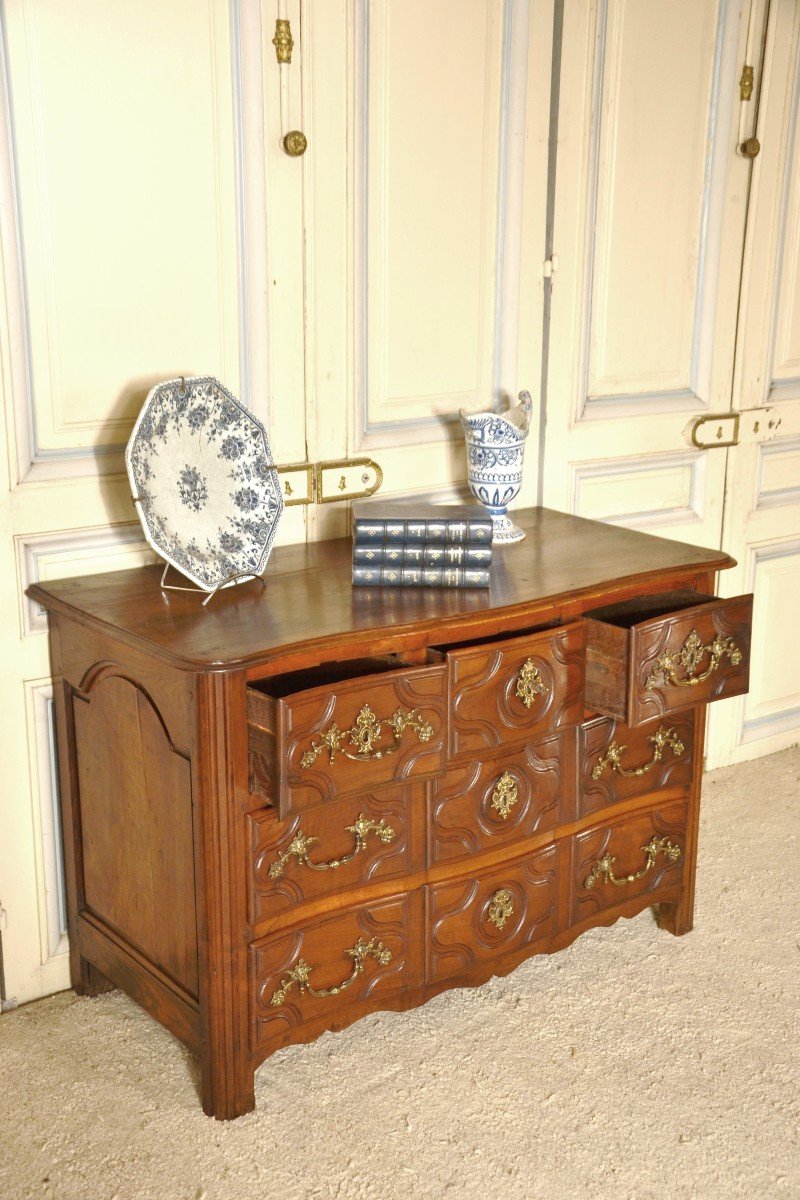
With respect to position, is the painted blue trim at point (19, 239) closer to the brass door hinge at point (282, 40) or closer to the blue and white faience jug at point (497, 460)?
the brass door hinge at point (282, 40)

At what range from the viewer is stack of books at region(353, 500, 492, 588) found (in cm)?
192

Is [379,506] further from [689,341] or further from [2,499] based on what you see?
[689,341]

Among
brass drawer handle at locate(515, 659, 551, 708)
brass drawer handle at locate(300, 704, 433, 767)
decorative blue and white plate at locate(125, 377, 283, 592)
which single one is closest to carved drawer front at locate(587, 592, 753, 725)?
brass drawer handle at locate(515, 659, 551, 708)

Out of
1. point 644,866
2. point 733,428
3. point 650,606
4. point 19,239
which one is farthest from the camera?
point 733,428

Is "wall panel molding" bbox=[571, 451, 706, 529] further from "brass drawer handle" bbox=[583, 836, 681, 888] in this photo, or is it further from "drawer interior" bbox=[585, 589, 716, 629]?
"brass drawer handle" bbox=[583, 836, 681, 888]

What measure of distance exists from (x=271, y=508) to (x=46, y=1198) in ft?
3.30

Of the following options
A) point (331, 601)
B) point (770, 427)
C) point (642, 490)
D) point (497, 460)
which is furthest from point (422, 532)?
point (770, 427)

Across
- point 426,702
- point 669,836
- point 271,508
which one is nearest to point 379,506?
point 271,508

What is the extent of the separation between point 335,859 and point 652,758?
2.15 ft

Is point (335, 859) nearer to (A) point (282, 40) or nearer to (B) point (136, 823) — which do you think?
(B) point (136, 823)

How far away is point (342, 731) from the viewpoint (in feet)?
5.58

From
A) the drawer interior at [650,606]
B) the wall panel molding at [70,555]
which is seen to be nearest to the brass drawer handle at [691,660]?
the drawer interior at [650,606]

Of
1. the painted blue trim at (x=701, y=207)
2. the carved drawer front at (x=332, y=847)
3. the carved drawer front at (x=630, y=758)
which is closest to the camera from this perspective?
the carved drawer front at (x=332, y=847)

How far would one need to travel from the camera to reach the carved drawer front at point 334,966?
5.90 ft
